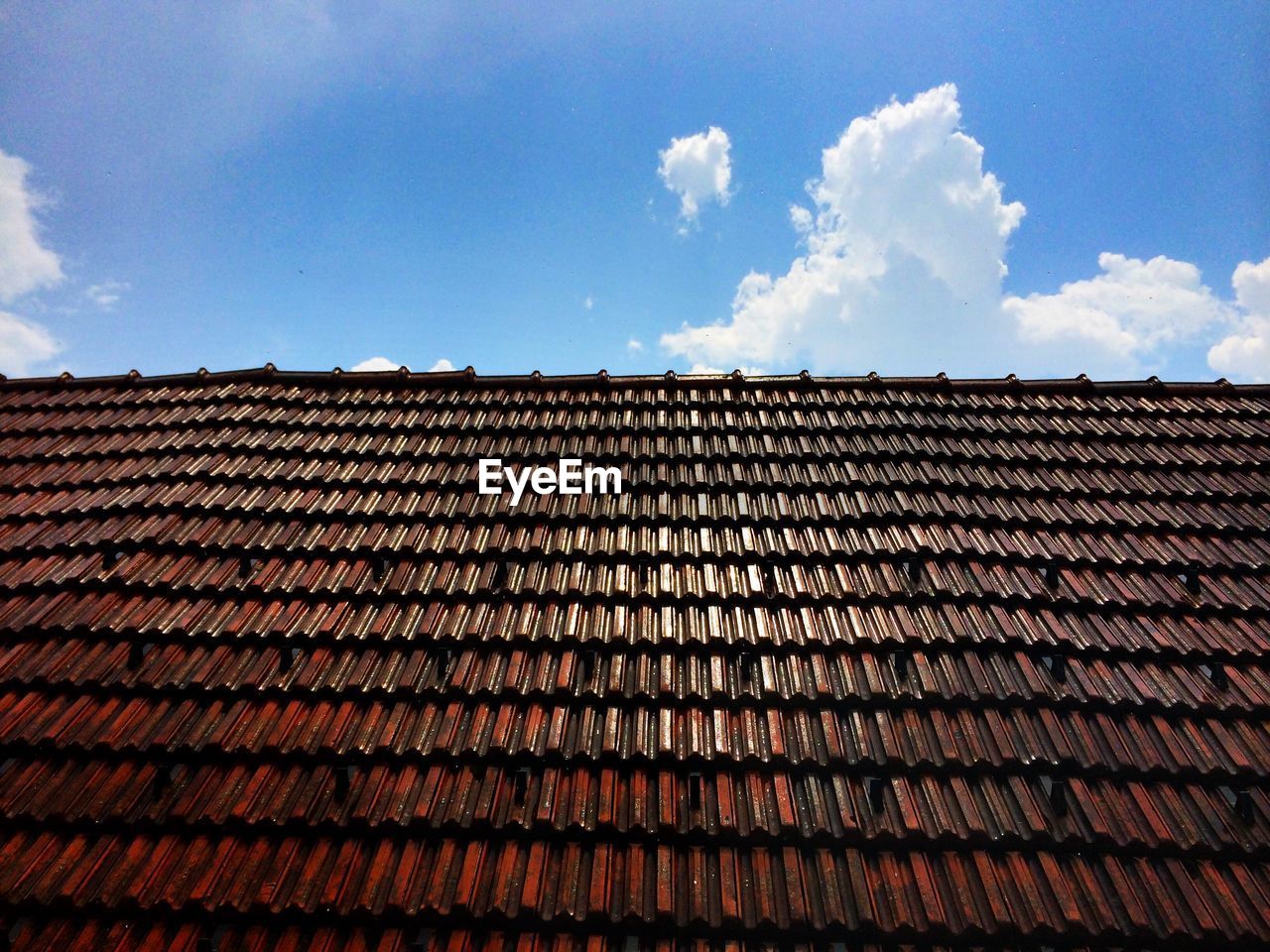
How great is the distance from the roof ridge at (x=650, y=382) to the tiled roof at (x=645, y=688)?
739mm

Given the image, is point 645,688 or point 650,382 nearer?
point 645,688

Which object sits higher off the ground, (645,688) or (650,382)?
(650,382)

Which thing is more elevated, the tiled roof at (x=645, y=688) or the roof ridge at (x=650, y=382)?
the roof ridge at (x=650, y=382)

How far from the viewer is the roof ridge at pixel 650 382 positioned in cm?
621

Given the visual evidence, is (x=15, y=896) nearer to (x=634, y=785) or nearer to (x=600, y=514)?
(x=634, y=785)

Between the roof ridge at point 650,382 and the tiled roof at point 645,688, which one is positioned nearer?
the tiled roof at point 645,688

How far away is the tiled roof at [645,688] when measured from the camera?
107 inches

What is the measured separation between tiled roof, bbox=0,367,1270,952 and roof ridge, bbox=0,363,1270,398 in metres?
0.74

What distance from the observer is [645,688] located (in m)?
3.47

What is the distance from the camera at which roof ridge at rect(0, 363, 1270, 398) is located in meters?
6.21

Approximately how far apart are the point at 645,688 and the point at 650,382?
3702mm

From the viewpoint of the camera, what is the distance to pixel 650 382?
6.32 metres

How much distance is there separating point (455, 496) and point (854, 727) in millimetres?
3511

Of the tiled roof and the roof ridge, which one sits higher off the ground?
the roof ridge
